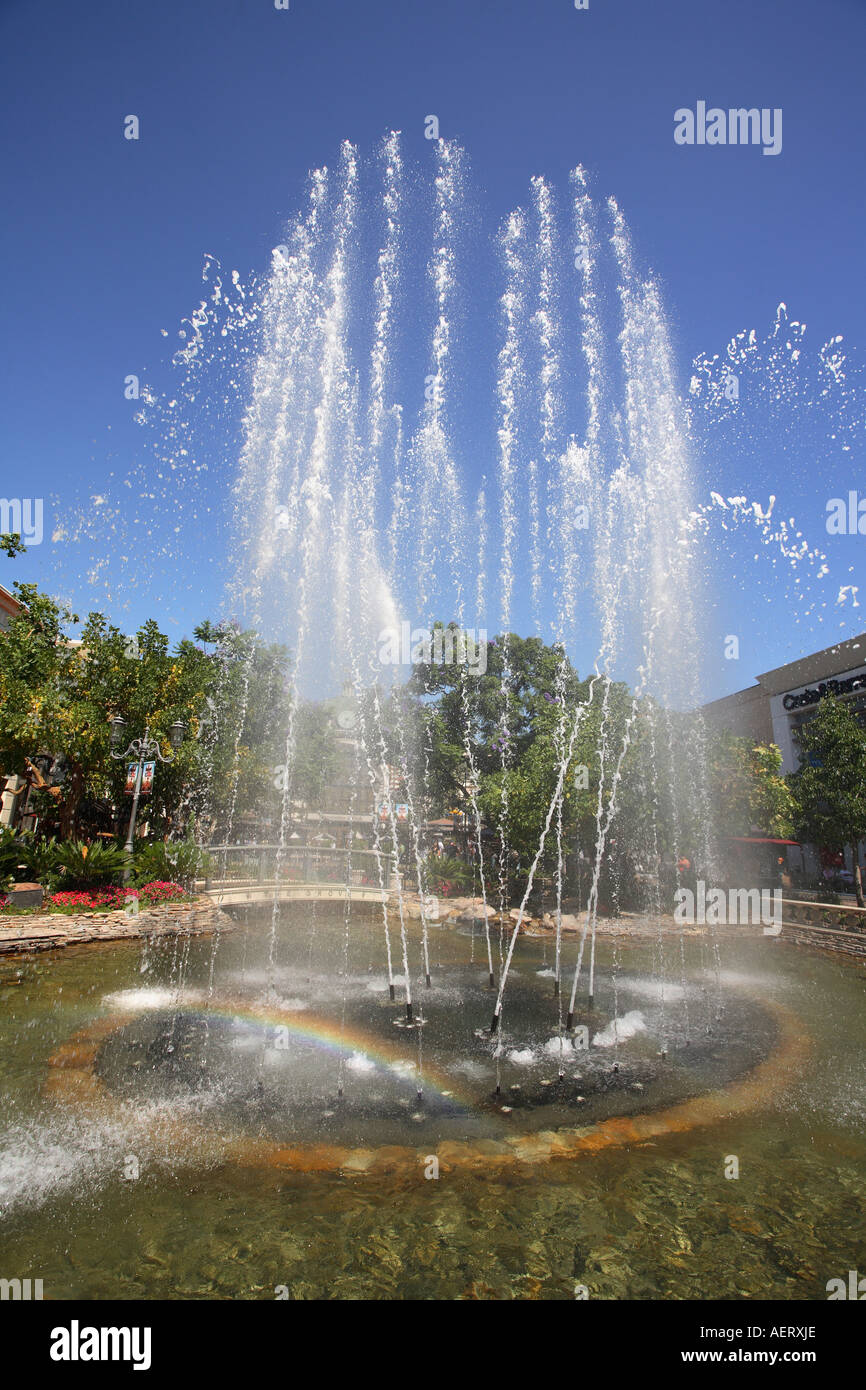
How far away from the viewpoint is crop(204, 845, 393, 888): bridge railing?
23.0m

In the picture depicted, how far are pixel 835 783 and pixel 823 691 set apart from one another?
1216 centimetres

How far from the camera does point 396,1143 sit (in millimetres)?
6348

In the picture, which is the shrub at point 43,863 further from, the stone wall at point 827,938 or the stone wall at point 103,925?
the stone wall at point 827,938

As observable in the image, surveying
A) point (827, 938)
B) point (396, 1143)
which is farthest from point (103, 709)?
point (827, 938)

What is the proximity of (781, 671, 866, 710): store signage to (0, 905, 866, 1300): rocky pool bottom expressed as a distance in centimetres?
2855

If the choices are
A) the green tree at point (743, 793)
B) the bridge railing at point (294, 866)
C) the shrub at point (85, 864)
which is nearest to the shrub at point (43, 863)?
the shrub at point (85, 864)

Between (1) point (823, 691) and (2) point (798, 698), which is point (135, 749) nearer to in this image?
(1) point (823, 691)

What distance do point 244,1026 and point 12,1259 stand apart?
526 cm

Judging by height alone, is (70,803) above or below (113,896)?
above

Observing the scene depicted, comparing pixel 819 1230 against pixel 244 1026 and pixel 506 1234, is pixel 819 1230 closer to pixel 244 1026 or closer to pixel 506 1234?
pixel 506 1234

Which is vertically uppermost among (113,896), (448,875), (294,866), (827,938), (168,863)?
(168,863)

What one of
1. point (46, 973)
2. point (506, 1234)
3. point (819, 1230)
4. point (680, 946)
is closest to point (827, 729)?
point (680, 946)

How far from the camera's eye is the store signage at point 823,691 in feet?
115

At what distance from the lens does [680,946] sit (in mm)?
17766
